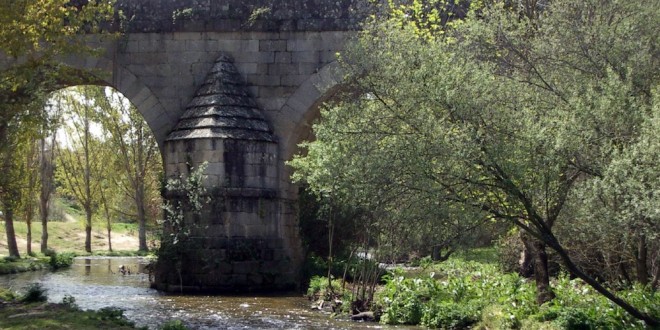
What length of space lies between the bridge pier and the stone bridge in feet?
0.08

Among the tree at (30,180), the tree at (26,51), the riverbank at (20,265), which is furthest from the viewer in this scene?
the tree at (30,180)

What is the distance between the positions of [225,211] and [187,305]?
2733mm

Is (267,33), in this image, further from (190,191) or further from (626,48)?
(626,48)

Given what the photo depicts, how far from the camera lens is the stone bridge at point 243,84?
1758cm

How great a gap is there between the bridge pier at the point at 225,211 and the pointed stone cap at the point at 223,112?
25 mm

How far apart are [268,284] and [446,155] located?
879 cm

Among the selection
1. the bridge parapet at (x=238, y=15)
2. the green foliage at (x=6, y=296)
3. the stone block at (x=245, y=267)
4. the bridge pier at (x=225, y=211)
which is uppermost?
the bridge parapet at (x=238, y=15)

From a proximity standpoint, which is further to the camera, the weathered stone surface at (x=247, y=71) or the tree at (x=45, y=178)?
the tree at (x=45, y=178)

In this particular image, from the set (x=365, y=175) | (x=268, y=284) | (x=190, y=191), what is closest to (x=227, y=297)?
(x=268, y=284)

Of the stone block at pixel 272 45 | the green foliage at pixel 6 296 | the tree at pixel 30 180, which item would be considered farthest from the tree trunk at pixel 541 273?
the tree at pixel 30 180

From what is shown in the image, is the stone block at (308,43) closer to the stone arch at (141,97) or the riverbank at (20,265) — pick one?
the stone arch at (141,97)

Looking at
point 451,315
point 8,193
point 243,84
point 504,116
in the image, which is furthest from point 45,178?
point 504,116

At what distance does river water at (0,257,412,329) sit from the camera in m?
13.1

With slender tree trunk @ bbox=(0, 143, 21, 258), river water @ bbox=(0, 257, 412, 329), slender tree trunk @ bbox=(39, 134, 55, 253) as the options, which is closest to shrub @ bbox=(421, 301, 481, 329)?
river water @ bbox=(0, 257, 412, 329)
